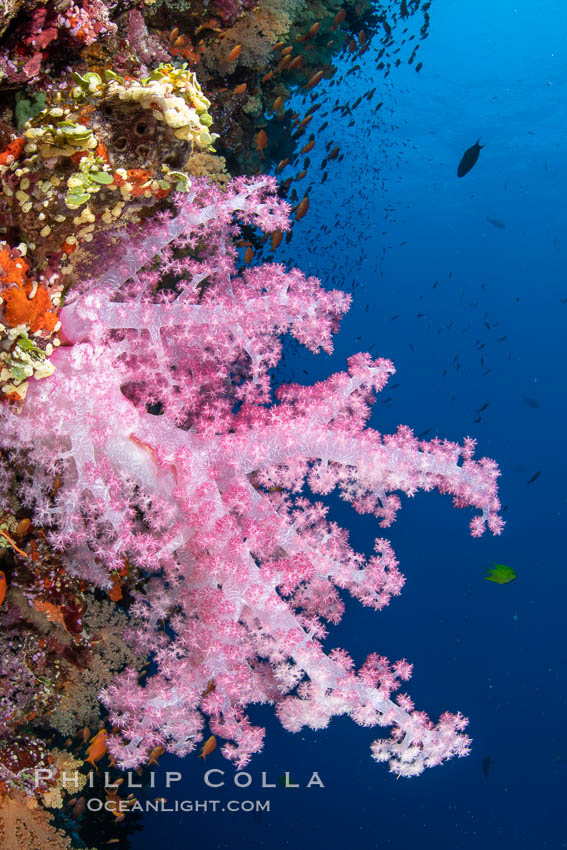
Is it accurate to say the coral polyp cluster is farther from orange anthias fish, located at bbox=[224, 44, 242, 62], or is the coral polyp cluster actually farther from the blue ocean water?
the blue ocean water

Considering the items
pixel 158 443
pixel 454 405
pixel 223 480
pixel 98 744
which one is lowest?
pixel 98 744

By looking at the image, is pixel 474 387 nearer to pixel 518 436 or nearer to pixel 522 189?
pixel 518 436

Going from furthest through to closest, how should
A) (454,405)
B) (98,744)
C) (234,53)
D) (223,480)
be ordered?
(454,405)
(234,53)
(98,744)
(223,480)

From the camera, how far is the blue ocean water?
1145 cm

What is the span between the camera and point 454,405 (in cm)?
1388

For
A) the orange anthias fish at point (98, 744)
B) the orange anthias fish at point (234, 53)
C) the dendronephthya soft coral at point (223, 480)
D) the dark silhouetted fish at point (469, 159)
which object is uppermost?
the dark silhouetted fish at point (469, 159)

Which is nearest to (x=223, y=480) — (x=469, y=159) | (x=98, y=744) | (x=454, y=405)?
(x=98, y=744)

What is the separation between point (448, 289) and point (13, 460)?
13358 mm

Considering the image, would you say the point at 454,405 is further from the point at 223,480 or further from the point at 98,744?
the point at 98,744

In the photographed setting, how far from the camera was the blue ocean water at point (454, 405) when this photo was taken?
11445mm

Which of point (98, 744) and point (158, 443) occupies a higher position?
point (158, 443)

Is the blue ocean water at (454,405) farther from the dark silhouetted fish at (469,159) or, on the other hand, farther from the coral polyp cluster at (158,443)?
the coral polyp cluster at (158,443)

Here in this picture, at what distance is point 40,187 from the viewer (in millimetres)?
2834

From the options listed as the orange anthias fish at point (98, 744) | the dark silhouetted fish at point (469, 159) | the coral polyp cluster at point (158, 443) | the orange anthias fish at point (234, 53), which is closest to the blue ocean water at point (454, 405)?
the dark silhouetted fish at point (469, 159)
